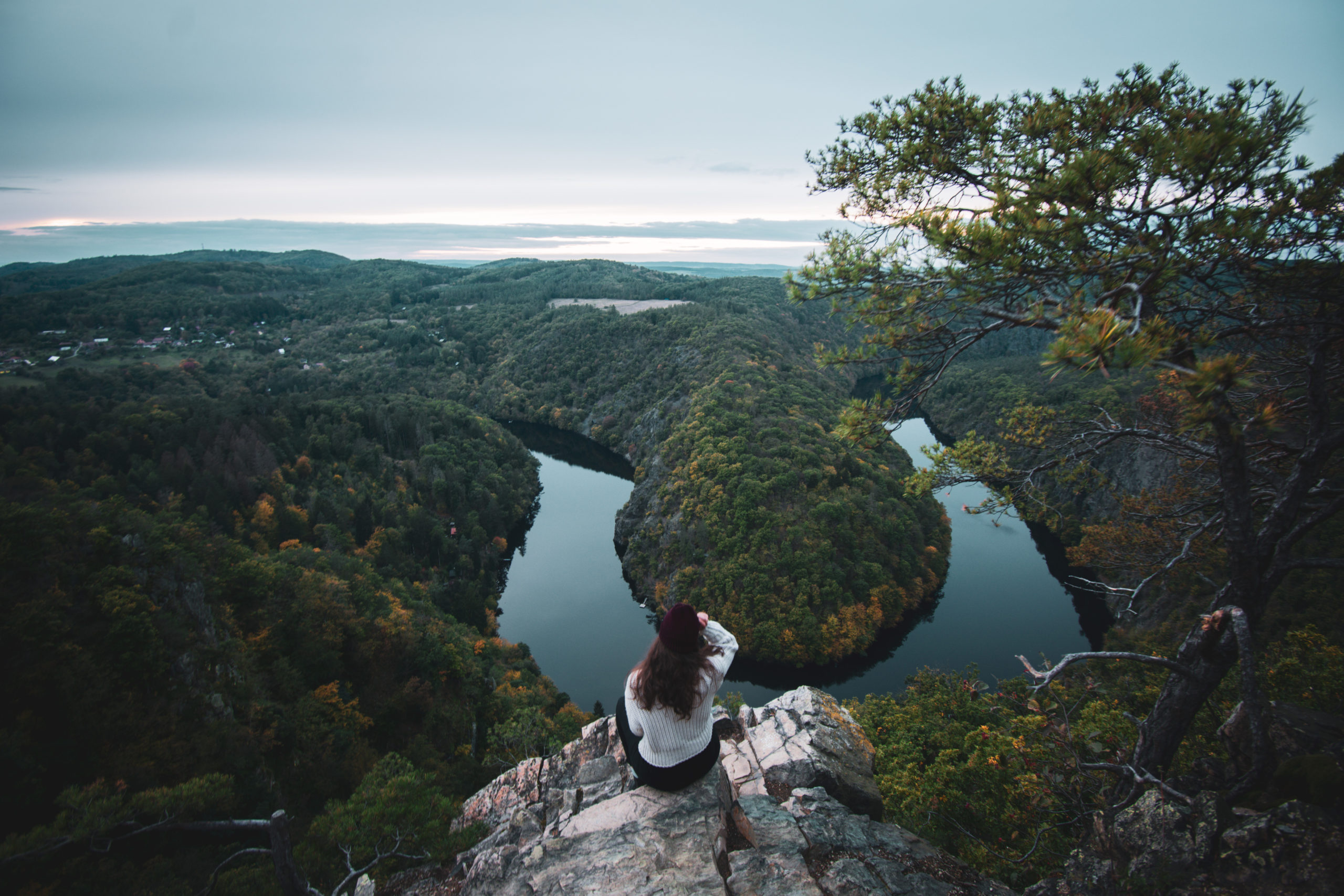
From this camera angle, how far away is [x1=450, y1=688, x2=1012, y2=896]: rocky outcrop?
431 cm

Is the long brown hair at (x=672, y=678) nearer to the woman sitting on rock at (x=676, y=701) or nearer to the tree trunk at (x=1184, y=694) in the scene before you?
the woman sitting on rock at (x=676, y=701)

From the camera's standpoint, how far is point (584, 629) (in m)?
35.8

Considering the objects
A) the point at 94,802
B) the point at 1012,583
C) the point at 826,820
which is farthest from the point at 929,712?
the point at 1012,583

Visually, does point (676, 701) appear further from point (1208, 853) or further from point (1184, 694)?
point (1184, 694)

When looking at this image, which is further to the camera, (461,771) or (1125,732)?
(461,771)

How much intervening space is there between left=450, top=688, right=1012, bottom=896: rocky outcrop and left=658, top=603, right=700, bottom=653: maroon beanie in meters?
1.82

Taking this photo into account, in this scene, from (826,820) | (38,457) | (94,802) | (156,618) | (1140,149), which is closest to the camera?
(1140,149)

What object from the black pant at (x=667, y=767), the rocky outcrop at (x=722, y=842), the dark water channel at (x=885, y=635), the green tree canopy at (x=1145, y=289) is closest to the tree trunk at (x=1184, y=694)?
the green tree canopy at (x=1145, y=289)

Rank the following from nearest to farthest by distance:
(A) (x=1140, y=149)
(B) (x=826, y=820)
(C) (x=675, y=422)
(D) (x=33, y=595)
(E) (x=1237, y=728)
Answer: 1. (A) (x=1140, y=149)
2. (E) (x=1237, y=728)
3. (B) (x=826, y=820)
4. (D) (x=33, y=595)
5. (C) (x=675, y=422)

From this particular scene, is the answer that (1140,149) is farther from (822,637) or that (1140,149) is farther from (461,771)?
(822,637)

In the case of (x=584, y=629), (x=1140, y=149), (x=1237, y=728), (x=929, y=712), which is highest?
(x=1140, y=149)

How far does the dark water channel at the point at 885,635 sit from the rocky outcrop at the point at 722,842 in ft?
69.9

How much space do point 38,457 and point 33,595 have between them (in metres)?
37.4

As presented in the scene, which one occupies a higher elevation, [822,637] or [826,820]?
[826,820]
